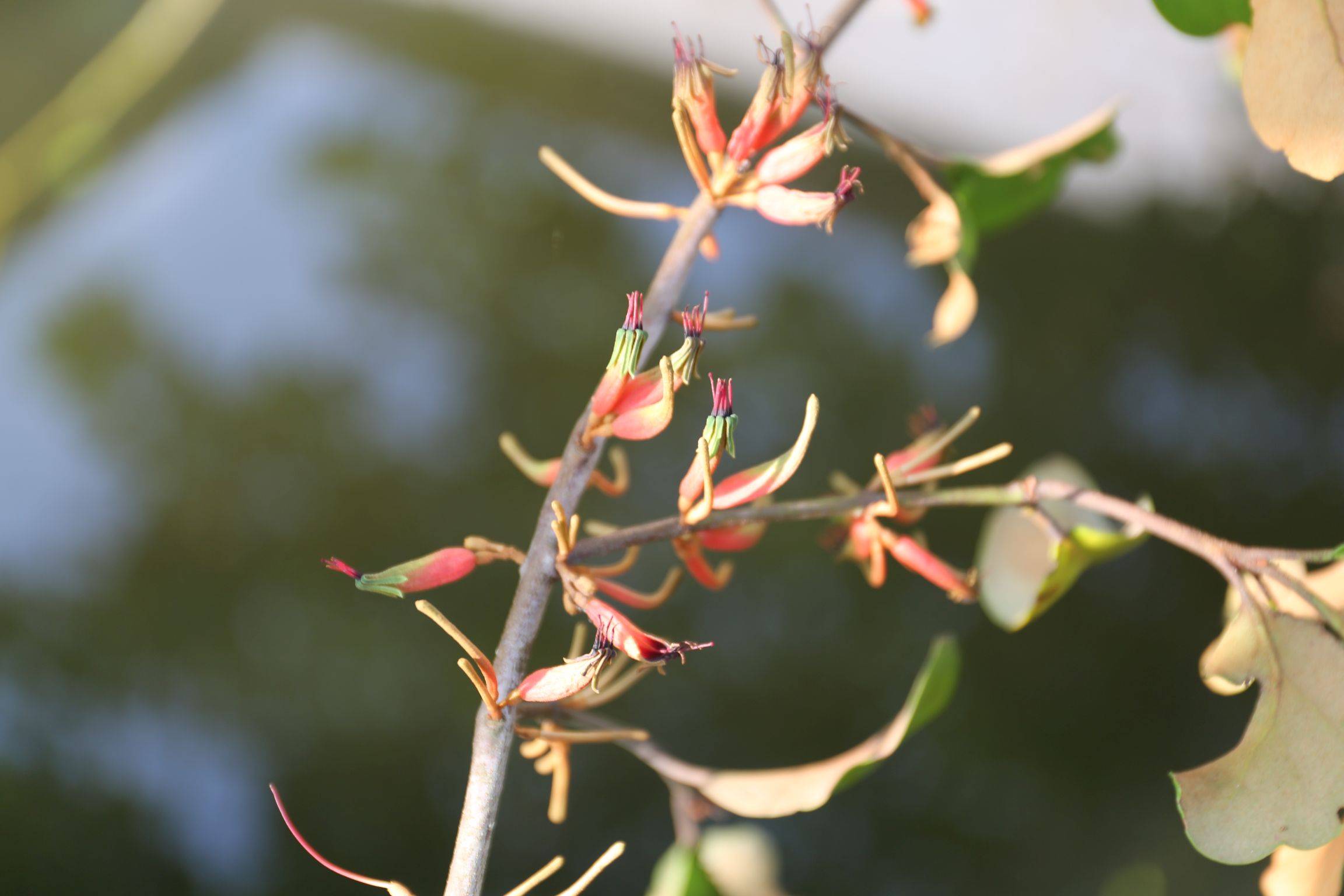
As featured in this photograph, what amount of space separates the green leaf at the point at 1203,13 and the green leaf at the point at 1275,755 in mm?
132

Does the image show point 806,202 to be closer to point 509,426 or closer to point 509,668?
point 509,668

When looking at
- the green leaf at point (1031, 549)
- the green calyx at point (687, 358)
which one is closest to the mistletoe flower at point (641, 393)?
the green calyx at point (687, 358)

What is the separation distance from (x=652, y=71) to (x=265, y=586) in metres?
0.41

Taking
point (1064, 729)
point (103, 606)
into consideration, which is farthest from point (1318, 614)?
point (103, 606)

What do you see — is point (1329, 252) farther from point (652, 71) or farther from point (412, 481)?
point (412, 481)

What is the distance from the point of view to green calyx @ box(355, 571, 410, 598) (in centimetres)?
18

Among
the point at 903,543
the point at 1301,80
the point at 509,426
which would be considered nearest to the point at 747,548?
the point at 903,543

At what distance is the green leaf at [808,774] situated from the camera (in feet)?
0.78

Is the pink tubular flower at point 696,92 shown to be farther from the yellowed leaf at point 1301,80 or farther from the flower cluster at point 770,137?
the yellowed leaf at point 1301,80

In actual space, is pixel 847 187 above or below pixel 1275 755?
above

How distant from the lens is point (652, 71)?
2.32ft

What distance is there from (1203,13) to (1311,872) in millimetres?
204

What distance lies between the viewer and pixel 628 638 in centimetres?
17

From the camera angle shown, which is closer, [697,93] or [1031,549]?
[697,93]
